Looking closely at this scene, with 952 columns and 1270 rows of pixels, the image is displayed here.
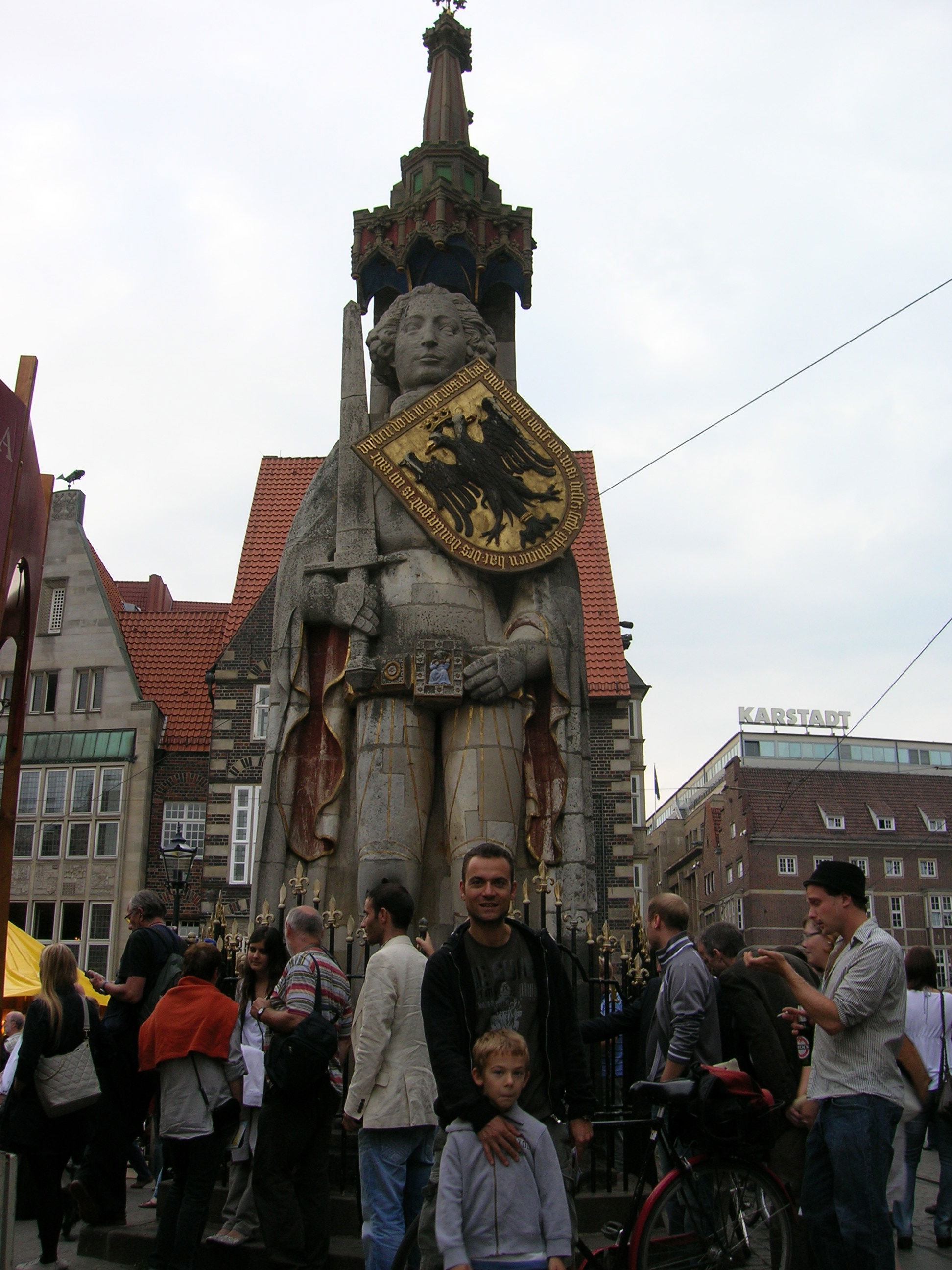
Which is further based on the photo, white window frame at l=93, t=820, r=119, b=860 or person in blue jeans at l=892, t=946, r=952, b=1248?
white window frame at l=93, t=820, r=119, b=860

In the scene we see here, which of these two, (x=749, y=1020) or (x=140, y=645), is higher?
(x=140, y=645)

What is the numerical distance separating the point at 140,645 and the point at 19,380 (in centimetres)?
2635

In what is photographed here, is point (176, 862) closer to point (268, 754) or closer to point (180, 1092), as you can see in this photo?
point (268, 754)

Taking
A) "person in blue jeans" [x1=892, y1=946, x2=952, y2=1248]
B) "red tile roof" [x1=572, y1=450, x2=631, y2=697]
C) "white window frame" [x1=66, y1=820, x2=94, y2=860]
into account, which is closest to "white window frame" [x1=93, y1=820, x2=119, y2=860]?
"white window frame" [x1=66, y1=820, x2=94, y2=860]

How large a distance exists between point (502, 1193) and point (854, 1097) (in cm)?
138

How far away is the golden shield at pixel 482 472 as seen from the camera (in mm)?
8617

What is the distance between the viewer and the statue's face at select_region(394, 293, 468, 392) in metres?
9.15

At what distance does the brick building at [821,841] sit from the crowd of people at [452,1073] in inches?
1850

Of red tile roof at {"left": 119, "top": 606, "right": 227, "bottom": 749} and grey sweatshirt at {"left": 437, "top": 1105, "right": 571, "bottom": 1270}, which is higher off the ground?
red tile roof at {"left": 119, "top": 606, "right": 227, "bottom": 749}

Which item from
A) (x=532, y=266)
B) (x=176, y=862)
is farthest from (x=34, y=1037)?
(x=176, y=862)

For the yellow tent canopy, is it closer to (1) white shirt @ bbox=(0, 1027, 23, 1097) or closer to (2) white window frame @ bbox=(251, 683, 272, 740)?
(1) white shirt @ bbox=(0, 1027, 23, 1097)

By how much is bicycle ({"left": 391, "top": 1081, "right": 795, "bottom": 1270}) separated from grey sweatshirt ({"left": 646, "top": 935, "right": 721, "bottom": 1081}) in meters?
→ 0.35

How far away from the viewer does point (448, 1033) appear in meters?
3.92

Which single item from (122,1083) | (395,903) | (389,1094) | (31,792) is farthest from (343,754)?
(31,792)
